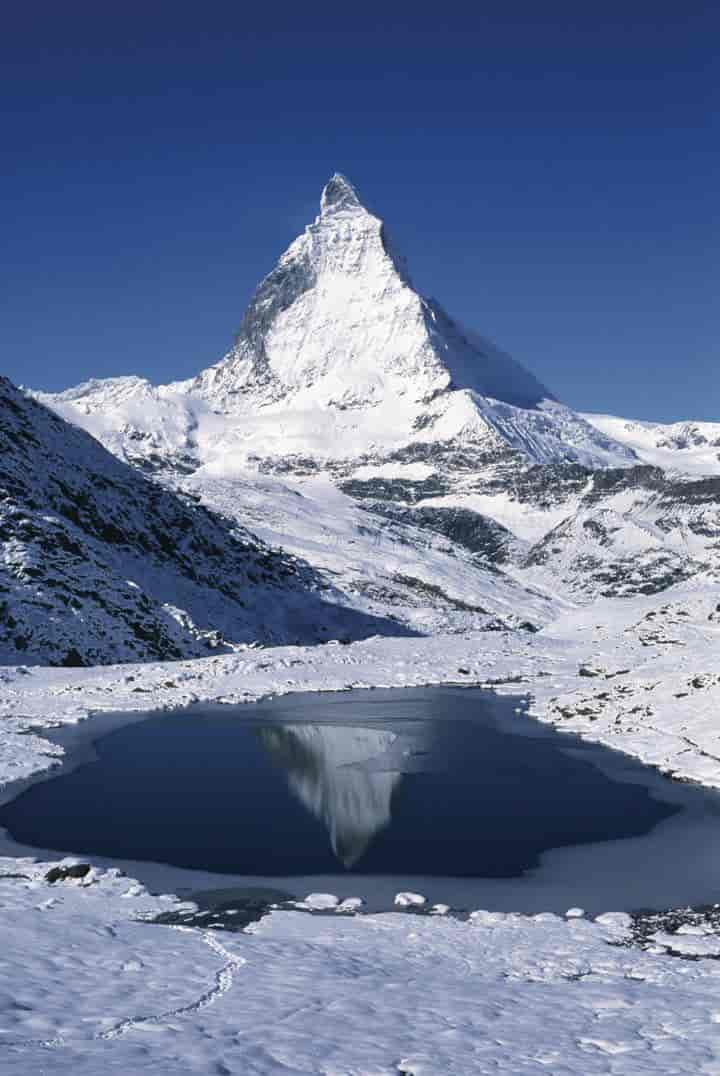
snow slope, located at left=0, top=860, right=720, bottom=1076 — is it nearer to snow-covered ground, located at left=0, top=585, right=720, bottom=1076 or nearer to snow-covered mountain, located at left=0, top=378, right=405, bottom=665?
snow-covered ground, located at left=0, top=585, right=720, bottom=1076

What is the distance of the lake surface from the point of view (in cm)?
2358

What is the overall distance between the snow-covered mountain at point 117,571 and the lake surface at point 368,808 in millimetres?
23686

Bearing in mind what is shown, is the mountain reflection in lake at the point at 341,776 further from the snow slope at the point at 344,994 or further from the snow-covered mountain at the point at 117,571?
the snow-covered mountain at the point at 117,571

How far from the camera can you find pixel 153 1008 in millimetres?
13922

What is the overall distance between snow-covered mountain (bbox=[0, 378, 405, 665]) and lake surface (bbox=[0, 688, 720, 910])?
23686mm

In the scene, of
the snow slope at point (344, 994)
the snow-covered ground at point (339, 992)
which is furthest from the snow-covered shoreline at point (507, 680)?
the snow slope at point (344, 994)

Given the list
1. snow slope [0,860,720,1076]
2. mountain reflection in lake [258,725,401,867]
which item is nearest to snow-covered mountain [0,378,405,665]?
mountain reflection in lake [258,725,401,867]

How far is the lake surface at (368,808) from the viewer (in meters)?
23.6

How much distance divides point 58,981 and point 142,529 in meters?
90.6

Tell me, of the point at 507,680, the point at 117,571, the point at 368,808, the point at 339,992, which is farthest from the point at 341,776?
the point at 117,571

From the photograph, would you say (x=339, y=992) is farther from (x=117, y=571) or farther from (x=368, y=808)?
(x=117, y=571)

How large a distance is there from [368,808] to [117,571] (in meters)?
57.1

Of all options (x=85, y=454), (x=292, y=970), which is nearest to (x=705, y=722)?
(x=292, y=970)

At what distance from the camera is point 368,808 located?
A: 30.3 metres
